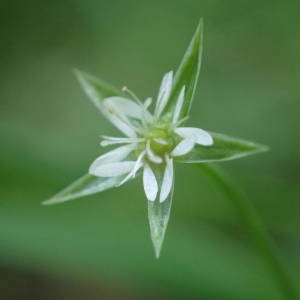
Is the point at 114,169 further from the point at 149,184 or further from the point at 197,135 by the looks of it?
the point at 197,135

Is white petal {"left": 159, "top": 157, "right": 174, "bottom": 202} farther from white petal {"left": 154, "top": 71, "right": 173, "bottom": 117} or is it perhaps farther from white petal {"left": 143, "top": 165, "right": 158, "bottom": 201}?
white petal {"left": 154, "top": 71, "right": 173, "bottom": 117}

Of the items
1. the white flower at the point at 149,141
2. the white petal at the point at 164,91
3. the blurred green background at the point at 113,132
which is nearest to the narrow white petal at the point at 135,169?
the white flower at the point at 149,141

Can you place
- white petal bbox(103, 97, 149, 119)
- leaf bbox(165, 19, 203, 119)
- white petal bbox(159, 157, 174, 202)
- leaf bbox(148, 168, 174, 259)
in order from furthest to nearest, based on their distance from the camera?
white petal bbox(103, 97, 149, 119), leaf bbox(165, 19, 203, 119), white petal bbox(159, 157, 174, 202), leaf bbox(148, 168, 174, 259)

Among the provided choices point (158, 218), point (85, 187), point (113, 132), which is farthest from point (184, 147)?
point (113, 132)

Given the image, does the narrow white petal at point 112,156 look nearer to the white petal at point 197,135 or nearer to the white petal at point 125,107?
the white petal at point 125,107

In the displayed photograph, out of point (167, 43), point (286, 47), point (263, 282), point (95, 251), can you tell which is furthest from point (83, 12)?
point (263, 282)

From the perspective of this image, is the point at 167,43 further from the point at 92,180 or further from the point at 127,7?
the point at 92,180

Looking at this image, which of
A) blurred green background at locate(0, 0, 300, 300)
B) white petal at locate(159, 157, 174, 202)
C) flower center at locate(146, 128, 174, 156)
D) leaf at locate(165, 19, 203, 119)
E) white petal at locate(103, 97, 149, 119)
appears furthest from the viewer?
blurred green background at locate(0, 0, 300, 300)

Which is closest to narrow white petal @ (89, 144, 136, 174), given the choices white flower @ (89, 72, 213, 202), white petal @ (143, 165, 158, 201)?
white flower @ (89, 72, 213, 202)

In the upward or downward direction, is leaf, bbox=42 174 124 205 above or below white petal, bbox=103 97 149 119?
below
